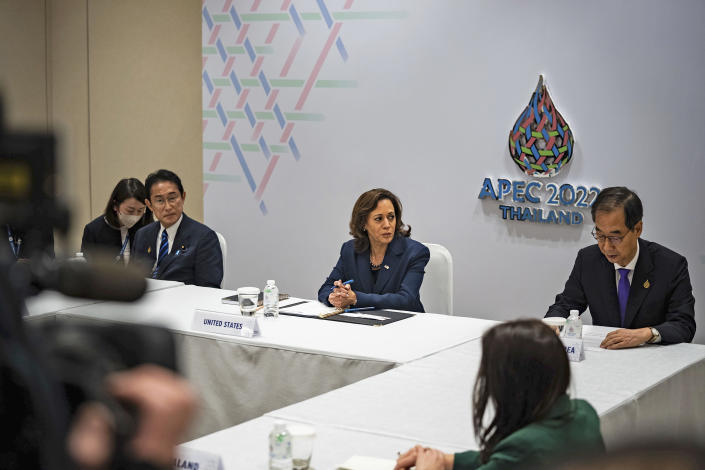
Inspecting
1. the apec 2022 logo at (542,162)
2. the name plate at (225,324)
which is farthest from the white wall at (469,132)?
the name plate at (225,324)

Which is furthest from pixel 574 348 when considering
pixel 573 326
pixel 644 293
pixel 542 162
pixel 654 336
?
pixel 542 162

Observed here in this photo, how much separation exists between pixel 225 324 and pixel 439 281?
1.26 meters

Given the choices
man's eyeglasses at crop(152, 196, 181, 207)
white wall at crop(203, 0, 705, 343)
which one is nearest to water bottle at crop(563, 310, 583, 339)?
white wall at crop(203, 0, 705, 343)

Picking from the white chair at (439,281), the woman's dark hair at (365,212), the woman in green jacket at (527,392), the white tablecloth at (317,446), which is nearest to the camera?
the woman in green jacket at (527,392)

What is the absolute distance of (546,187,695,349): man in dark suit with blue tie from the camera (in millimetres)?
3236

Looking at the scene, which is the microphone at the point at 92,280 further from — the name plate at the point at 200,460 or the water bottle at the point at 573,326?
the water bottle at the point at 573,326

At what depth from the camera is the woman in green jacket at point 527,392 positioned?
155cm

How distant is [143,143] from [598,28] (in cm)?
382

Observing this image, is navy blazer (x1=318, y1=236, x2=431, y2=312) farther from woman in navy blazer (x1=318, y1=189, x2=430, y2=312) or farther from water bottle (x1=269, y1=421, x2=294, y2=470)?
water bottle (x1=269, y1=421, x2=294, y2=470)

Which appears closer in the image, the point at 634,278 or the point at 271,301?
the point at 634,278

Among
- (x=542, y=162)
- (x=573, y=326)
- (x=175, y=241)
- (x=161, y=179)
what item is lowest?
(x=573, y=326)

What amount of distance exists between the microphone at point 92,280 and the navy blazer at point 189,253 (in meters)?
4.33

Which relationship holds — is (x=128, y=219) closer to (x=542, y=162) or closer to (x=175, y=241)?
(x=175, y=241)

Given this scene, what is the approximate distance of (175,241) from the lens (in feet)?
14.9
